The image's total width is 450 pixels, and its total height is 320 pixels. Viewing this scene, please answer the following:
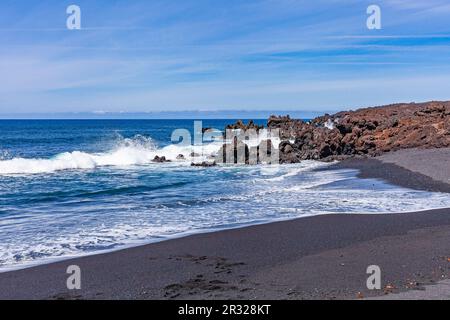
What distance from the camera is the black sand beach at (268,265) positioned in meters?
7.20

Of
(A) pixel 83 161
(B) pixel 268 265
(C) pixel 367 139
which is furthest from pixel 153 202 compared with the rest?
(C) pixel 367 139

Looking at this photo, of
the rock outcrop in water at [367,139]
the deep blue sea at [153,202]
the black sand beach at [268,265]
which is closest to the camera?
the black sand beach at [268,265]

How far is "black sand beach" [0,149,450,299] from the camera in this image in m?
7.20

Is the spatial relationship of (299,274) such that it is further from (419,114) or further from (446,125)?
(419,114)

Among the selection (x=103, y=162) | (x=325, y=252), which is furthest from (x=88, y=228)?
(x=103, y=162)

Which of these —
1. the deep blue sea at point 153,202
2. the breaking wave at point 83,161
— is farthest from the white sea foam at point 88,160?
the deep blue sea at point 153,202

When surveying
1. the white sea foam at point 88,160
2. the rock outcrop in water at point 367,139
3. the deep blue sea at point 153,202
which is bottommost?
the deep blue sea at point 153,202

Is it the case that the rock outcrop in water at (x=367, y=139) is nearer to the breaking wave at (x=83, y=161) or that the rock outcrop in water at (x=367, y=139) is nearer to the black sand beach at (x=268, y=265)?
the breaking wave at (x=83, y=161)

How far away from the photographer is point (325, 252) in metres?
9.46

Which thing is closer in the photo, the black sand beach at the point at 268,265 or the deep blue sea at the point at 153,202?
the black sand beach at the point at 268,265

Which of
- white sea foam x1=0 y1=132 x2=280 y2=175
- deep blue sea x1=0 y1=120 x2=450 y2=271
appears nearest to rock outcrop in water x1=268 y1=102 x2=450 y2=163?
deep blue sea x1=0 y1=120 x2=450 y2=271

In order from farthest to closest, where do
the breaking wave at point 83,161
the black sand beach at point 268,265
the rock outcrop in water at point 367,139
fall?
the rock outcrop in water at point 367,139, the breaking wave at point 83,161, the black sand beach at point 268,265

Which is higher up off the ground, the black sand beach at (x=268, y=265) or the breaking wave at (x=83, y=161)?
the breaking wave at (x=83, y=161)
